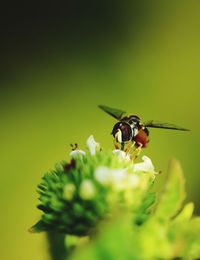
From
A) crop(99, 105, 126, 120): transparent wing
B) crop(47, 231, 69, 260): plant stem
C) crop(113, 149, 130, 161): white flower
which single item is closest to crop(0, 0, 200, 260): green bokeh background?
crop(99, 105, 126, 120): transparent wing

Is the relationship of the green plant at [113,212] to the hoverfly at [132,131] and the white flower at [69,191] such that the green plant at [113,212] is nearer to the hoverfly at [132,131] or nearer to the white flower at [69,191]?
the white flower at [69,191]

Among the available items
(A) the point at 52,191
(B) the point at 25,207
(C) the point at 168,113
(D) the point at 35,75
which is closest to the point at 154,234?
(A) the point at 52,191

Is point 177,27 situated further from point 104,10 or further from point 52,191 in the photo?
point 52,191

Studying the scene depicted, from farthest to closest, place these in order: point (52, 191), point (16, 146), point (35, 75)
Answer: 1. point (35, 75)
2. point (16, 146)
3. point (52, 191)

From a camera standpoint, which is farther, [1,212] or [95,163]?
[1,212]

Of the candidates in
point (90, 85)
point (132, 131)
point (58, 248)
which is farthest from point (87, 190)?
point (90, 85)

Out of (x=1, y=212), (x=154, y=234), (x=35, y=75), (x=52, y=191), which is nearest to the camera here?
(x=154, y=234)
